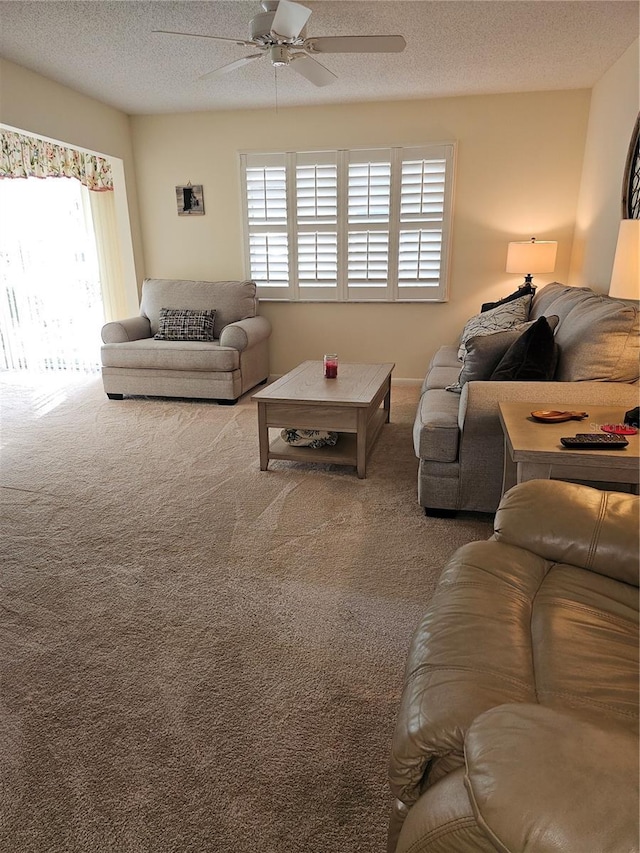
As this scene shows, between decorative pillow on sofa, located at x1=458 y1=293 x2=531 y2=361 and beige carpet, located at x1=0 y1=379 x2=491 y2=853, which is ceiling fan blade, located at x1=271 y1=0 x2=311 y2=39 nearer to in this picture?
decorative pillow on sofa, located at x1=458 y1=293 x2=531 y2=361

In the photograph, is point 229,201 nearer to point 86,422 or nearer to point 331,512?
point 86,422

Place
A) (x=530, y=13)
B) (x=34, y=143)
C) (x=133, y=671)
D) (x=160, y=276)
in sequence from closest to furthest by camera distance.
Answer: (x=133, y=671)
(x=530, y=13)
(x=34, y=143)
(x=160, y=276)

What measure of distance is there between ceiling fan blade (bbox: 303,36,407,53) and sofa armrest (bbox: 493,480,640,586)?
2.41 m

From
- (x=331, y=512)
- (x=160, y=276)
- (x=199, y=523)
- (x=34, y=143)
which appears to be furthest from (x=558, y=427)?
(x=34, y=143)

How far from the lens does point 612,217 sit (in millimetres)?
3654

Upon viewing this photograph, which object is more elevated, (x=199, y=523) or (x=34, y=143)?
(x=34, y=143)

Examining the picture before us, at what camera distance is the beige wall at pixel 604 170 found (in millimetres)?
3416

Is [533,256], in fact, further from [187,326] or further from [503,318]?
[187,326]

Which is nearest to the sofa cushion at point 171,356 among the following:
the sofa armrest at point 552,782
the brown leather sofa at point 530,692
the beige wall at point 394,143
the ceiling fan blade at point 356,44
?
the beige wall at point 394,143

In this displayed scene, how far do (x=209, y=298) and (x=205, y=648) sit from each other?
12.6 ft

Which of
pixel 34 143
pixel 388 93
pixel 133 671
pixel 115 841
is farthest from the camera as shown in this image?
pixel 34 143

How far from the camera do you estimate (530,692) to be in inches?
37.3

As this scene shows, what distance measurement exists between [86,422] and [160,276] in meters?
2.11

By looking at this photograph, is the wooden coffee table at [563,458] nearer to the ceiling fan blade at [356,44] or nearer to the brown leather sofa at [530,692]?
the brown leather sofa at [530,692]
